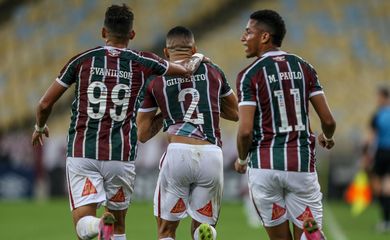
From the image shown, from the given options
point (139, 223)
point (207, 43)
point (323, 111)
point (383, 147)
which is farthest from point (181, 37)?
point (207, 43)

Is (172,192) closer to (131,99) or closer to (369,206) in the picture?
(131,99)

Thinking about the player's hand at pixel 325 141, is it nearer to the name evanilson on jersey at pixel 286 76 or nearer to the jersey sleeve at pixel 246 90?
the name evanilson on jersey at pixel 286 76

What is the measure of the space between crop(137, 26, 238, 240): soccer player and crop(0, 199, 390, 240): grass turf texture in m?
4.67

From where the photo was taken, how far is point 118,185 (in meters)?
8.38

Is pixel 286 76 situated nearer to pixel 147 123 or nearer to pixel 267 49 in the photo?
pixel 267 49

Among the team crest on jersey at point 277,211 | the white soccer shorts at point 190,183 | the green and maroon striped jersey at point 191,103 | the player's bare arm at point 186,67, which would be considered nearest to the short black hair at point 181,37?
the player's bare arm at point 186,67

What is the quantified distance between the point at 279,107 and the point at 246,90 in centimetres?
28

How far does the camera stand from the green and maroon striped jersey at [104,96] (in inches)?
321

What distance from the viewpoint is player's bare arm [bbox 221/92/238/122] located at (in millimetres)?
8961

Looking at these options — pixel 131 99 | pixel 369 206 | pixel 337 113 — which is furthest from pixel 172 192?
pixel 337 113

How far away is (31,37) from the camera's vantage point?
22047mm

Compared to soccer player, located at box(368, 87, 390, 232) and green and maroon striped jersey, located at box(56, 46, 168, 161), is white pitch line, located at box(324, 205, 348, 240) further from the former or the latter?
green and maroon striped jersey, located at box(56, 46, 168, 161)

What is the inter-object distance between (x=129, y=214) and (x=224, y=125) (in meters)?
4.62

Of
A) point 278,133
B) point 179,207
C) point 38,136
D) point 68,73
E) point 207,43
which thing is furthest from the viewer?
point 207,43
